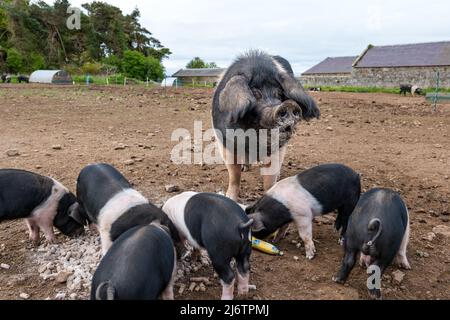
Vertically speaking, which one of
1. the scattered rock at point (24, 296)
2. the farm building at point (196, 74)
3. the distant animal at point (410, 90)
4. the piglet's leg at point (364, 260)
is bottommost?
the scattered rock at point (24, 296)

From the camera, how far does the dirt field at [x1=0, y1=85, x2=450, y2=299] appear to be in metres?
2.81

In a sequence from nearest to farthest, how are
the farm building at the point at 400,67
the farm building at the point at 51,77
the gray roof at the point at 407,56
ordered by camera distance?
1. the farm building at the point at 51,77
2. the farm building at the point at 400,67
3. the gray roof at the point at 407,56

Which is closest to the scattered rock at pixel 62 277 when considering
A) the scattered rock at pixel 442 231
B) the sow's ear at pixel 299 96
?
the sow's ear at pixel 299 96

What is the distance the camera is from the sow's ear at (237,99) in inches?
123

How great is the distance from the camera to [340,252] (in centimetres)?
323

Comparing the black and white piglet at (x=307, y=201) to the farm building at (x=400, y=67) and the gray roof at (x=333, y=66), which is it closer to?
the farm building at (x=400, y=67)

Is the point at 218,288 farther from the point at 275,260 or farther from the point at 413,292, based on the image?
the point at 413,292

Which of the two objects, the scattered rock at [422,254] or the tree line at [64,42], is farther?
the tree line at [64,42]

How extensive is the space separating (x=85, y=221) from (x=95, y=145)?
9.92 feet

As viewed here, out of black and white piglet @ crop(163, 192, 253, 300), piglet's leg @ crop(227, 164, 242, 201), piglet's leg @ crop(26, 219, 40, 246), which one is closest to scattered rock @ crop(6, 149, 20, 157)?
piglet's leg @ crop(26, 219, 40, 246)

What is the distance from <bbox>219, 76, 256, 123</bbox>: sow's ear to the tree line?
115 feet

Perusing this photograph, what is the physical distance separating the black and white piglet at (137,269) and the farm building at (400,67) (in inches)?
1166

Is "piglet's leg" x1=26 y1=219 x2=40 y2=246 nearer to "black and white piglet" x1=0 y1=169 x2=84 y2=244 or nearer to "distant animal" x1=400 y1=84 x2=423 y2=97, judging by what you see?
"black and white piglet" x1=0 y1=169 x2=84 y2=244

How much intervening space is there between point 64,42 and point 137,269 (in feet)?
131
